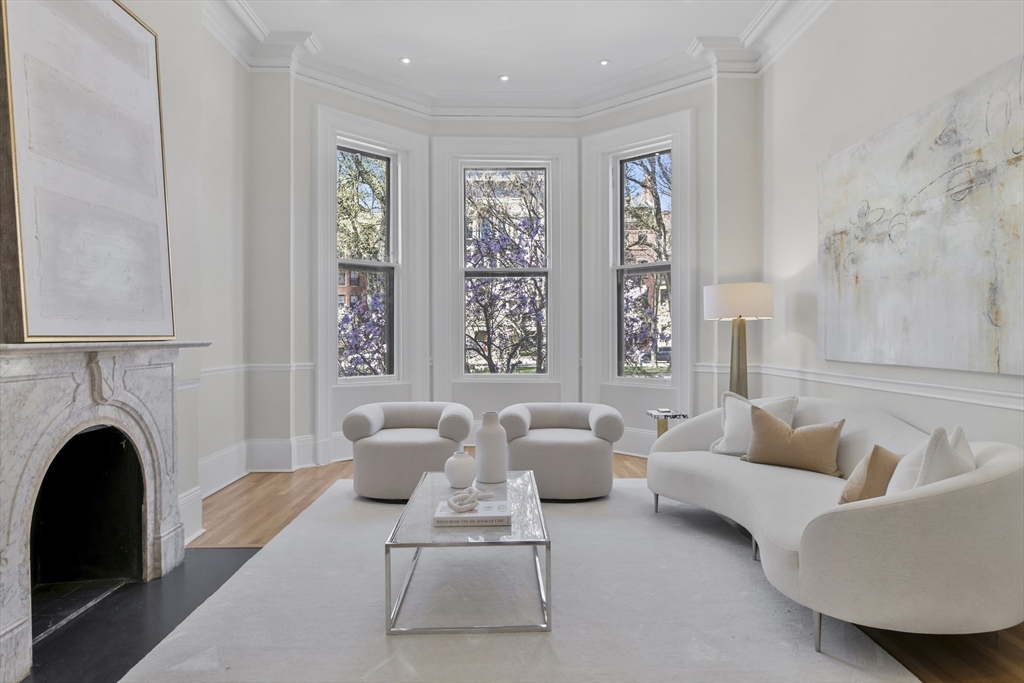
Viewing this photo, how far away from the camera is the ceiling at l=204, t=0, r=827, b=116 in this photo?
14.9 ft

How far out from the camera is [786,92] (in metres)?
4.69

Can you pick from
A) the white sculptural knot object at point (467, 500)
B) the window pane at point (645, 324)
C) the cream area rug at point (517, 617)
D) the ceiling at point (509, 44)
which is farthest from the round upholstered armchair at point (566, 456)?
the ceiling at point (509, 44)

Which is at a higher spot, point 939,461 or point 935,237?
point 935,237

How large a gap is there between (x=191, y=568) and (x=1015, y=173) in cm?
392

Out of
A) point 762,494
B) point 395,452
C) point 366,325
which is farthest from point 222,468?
point 762,494

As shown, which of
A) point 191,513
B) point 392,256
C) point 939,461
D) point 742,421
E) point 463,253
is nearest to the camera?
point 939,461

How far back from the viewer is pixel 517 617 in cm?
242

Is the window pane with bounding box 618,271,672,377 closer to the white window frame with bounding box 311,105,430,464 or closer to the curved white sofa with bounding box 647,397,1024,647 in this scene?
the white window frame with bounding box 311,105,430,464

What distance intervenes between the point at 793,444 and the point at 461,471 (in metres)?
1.74

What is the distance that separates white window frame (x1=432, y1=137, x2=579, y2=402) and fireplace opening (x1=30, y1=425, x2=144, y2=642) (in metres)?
3.28

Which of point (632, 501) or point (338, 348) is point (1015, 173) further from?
point (338, 348)

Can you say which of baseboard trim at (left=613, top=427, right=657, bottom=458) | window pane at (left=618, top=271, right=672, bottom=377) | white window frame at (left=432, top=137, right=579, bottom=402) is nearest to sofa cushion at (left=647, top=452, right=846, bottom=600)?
baseboard trim at (left=613, top=427, right=657, bottom=458)

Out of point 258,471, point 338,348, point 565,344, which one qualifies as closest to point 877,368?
point 565,344

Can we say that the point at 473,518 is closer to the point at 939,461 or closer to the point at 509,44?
the point at 939,461
